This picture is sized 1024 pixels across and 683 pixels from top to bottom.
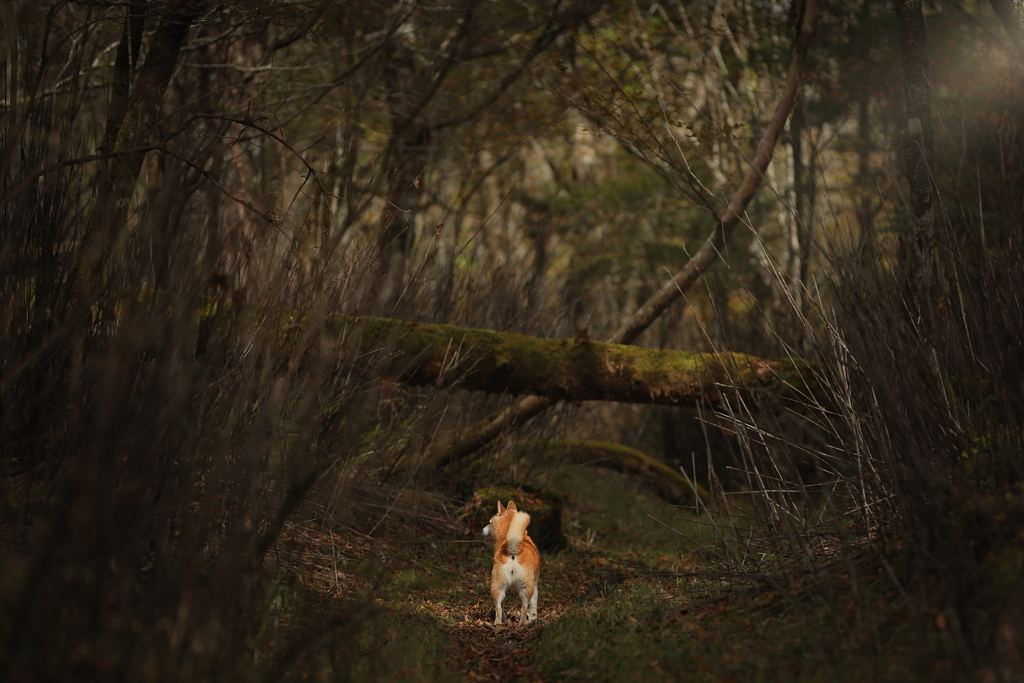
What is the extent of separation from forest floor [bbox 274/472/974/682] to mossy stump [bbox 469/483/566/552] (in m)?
0.47

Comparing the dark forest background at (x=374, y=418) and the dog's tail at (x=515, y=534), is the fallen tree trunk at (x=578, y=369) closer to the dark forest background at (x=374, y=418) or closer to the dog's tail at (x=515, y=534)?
the dark forest background at (x=374, y=418)

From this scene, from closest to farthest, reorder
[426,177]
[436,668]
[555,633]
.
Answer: [436,668] → [555,633] → [426,177]

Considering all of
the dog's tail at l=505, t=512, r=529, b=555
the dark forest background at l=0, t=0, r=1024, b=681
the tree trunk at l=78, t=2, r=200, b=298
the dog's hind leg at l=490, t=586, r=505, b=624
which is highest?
the tree trunk at l=78, t=2, r=200, b=298

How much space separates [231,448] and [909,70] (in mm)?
4314

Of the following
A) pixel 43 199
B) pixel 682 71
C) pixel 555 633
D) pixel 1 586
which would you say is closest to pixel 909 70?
pixel 555 633

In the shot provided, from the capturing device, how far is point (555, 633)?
150 inches

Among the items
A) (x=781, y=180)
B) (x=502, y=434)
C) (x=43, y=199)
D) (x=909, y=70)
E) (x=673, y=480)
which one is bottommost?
(x=673, y=480)

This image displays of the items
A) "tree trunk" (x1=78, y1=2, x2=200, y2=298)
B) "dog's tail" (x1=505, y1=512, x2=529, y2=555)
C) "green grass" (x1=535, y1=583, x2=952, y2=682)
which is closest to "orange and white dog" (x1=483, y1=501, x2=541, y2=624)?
"dog's tail" (x1=505, y1=512, x2=529, y2=555)

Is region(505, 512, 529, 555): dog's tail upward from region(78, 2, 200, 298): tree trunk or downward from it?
downward

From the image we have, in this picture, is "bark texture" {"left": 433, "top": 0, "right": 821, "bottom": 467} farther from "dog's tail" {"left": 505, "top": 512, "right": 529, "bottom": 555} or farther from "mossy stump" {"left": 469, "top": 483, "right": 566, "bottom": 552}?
"dog's tail" {"left": 505, "top": 512, "right": 529, "bottom": 555}

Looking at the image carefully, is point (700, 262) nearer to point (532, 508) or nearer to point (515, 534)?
point (532, 508)

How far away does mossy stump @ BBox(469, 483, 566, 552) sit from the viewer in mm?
5840

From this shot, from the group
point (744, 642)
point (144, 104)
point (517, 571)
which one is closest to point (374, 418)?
point (517, 571)

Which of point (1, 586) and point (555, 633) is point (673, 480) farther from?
point (1, 586)
